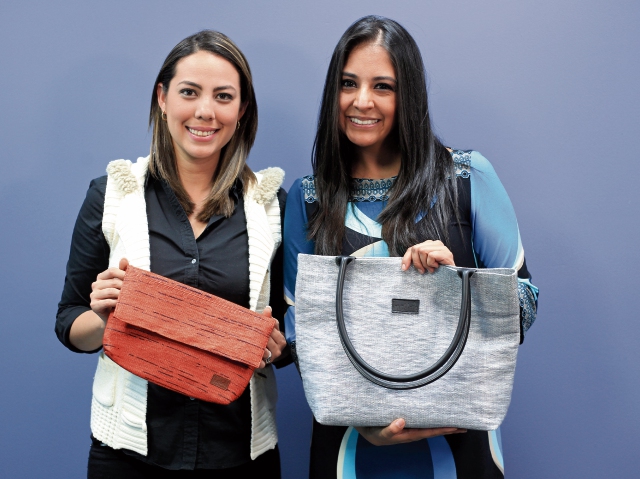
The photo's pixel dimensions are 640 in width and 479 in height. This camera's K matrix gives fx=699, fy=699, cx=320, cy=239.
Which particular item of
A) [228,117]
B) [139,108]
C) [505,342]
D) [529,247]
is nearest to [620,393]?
[529,247]

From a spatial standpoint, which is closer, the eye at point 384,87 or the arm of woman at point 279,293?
the eye at point 384,87

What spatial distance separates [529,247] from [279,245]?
0.77 metres

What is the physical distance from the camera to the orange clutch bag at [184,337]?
1.31 metres

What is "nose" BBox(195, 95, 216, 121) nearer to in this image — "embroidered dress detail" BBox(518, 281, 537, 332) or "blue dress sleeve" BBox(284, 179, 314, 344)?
"blue dress sleeve" BBox(284, 179, 314, 344)

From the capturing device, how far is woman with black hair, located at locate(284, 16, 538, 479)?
1.42 metres

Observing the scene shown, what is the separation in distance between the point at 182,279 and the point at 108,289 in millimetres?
178

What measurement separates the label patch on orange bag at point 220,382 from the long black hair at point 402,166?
1.10 ft

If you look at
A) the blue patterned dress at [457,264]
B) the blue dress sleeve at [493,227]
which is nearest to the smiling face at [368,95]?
the blue patterned dress at [457,264]

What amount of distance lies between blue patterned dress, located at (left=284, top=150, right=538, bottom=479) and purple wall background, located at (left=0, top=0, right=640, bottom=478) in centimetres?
52

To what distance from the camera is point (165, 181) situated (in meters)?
1.58

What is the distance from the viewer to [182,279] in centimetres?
147

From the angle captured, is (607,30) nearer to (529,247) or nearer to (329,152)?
(529,247)

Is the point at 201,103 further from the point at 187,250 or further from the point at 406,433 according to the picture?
the point at 406,433

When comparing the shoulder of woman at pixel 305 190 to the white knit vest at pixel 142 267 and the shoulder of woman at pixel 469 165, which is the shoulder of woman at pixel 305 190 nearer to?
the white knit vest at pixel 142 267
